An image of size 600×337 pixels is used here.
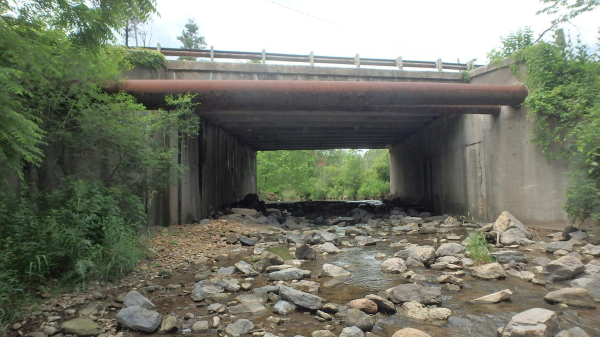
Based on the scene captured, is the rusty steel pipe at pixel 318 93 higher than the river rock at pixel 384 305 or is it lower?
higher

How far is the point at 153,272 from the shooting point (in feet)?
20.1

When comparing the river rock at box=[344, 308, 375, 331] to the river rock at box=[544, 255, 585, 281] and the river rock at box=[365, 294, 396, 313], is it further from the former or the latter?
the river rock at box=[544, 255, 585, 281]

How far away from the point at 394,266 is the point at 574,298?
8.22 ft

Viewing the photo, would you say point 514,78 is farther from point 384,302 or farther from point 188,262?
point 188,262

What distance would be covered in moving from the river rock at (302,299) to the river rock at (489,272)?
9.16 ft

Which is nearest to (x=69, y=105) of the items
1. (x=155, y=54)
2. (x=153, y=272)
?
(x=153, y=272)

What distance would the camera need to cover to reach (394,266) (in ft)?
20.0

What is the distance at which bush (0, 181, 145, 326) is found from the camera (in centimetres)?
438

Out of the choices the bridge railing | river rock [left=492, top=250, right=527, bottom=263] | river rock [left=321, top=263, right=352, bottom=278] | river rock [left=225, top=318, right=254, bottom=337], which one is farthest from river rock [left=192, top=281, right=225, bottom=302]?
the bridge railing

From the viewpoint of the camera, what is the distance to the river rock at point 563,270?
514 cm

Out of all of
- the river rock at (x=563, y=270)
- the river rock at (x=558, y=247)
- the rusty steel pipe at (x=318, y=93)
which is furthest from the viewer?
the rusty steel pipe at (x=318, y=93)

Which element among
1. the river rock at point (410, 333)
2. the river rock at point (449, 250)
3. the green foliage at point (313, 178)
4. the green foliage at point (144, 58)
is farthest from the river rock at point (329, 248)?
the green foliage at point (313, 178)

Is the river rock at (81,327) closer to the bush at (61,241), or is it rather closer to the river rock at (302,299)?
the bush at (61,241)

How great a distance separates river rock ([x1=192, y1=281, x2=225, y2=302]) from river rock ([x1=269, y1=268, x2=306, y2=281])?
36.4 inches
